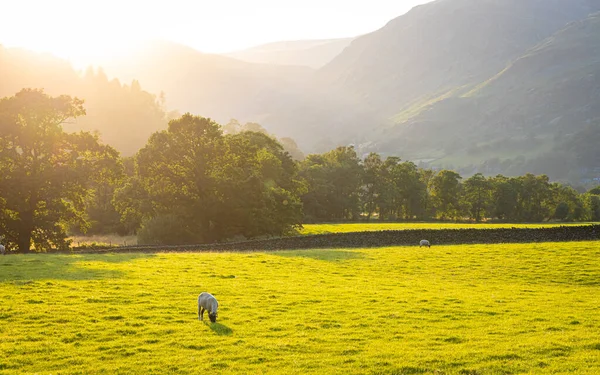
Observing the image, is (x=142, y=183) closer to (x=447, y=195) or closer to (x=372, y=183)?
(x=372, y=183)

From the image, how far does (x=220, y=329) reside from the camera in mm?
19016

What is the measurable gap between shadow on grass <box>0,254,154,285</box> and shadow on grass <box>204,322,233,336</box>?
39.9ft

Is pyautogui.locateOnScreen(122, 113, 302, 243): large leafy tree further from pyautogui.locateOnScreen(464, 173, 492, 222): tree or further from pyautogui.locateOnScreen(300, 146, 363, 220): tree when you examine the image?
pyautogui.locateOnScreen(464, 173, 492, 222): tree

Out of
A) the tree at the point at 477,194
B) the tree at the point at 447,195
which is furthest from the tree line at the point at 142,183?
the tree at the point at 477,194

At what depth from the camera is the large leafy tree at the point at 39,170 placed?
47375 millimetres

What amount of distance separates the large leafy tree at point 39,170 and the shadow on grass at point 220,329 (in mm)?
35770

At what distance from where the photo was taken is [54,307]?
21219mm

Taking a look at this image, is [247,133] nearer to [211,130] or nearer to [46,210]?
[211,130]

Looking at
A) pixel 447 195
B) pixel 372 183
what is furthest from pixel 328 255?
pixel 447 195

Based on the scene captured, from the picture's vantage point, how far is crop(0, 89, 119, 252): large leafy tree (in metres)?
47.4

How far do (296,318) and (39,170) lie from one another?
3793cm

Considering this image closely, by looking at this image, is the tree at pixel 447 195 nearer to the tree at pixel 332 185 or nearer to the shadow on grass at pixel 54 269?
the tree at pixel 332 185

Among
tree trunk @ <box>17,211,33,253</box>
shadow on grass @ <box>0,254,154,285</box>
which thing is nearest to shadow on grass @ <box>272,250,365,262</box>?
shadow on grass @ <box>0,254,154,285</box>

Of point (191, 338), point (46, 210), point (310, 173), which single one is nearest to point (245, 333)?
point (191, 338)
